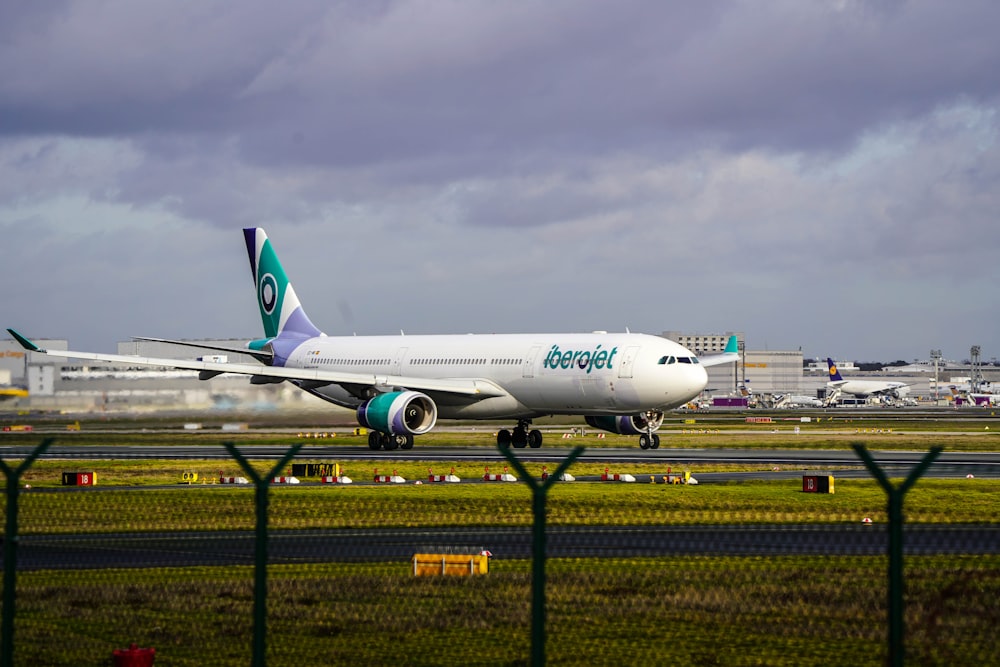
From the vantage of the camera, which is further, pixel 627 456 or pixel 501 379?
pixel 501 379

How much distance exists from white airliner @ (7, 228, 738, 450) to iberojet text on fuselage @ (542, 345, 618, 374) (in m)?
0.04

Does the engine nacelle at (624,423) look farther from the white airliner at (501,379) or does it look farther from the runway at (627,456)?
the runway at (627,456)

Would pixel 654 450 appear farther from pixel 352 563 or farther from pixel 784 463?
pixel 352 563

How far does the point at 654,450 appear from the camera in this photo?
54844 millimetres

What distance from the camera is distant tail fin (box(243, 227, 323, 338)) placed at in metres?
68.4

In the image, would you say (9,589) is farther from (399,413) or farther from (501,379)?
(501,379)

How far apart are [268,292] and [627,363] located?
25.3 metres

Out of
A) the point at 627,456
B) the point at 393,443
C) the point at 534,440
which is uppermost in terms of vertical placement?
the point at 534,440

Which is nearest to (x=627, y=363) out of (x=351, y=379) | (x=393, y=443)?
(x=393, y=443)

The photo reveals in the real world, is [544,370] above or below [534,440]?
above

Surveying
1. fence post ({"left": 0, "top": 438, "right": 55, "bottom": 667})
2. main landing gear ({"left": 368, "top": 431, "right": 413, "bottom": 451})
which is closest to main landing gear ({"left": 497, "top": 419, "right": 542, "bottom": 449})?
main landing gear ({"left": 368, "top": 431, "right": 413, "bottom": 451})

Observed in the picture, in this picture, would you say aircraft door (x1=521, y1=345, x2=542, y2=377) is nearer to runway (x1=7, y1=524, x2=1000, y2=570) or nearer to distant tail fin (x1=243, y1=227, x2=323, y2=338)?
distant tail fin (x1=243, y1=227, x2=323, y2=338)

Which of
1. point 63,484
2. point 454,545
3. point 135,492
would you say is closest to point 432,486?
point 135,492

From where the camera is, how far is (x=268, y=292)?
227 feet
